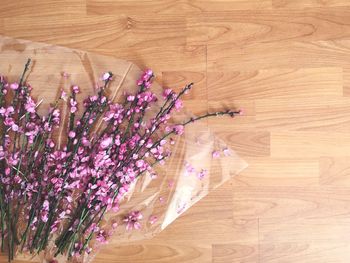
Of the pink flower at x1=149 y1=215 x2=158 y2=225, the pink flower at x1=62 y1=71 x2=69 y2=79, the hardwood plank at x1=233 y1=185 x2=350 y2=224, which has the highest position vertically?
the pink flower at x1=62 y1=71 x2=69 y2=79

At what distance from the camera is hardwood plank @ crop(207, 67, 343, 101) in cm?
114

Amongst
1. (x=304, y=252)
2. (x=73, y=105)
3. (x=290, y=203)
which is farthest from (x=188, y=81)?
(x=304, y=252)

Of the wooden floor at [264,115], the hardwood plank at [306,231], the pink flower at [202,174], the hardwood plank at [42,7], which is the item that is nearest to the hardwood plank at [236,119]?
the wooden floor at [264,115]

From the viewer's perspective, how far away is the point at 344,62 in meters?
1.14

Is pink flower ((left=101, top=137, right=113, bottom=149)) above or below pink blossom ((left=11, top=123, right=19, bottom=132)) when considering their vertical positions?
below

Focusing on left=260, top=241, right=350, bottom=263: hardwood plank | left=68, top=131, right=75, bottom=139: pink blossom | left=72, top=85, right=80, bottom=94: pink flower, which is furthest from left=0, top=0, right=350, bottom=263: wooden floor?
left=68, top=131, right=75, bottom=139: pink blossom

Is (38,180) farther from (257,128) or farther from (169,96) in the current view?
(257,128)

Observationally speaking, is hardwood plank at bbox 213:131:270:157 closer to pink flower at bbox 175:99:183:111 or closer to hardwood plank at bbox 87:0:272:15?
pink flower at bbox 175:99:183:111

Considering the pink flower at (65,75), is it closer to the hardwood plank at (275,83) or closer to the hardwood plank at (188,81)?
the hardwood plank at (188,81)

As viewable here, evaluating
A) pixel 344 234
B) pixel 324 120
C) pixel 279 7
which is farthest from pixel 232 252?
pixel 279 7

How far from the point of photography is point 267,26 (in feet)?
3.80

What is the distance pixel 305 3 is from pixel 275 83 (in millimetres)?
234

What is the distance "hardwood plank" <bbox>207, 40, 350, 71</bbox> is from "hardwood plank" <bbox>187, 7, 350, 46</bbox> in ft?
0.05

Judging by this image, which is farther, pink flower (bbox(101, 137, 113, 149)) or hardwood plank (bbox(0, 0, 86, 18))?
hardwood plank (bbox(0, 0, 86, 18))
